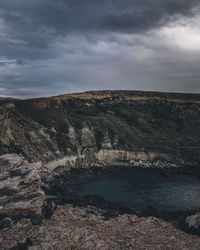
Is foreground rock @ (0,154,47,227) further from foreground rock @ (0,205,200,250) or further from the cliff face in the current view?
the cliff face

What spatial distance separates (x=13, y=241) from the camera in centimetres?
1762

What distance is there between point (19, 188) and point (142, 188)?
19349 millimetres

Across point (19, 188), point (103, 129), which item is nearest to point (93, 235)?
point (19, 188)

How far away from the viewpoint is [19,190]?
25219mm

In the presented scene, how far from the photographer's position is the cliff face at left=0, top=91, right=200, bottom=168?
42688 millimetres

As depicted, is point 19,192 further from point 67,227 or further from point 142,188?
point 142,188

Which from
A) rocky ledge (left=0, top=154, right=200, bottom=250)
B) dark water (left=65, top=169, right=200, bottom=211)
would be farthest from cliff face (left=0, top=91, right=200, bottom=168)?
rocky ledge (left=0, top=154, right=200, bottom=250)

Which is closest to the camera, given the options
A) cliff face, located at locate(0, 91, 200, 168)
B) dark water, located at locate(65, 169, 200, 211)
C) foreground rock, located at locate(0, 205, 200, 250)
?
foreground rock, located at locate(0, 205, 200, 250)

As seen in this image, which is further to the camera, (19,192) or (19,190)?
(19,190)

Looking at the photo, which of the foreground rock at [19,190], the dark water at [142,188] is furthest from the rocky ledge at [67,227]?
the dark water at [142,188]

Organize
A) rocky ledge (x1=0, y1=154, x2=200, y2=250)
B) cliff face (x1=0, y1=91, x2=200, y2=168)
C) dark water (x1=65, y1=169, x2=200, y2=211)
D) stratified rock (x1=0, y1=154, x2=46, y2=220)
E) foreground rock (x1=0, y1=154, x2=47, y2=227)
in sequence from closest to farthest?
1. rocky ledge (x1=0, y1=154, x2=200, y2=250)
2. foreground rock (x1=0, y1=154, x2=47, y2=227)
3. stratified rock (x1=0, y1=154, x2=46, y2=220)
4. dark water (x1=65, y1=169, x2=200, y2=211)
5. cliff face (x1=0, y1=91, x2=200, y2=168)

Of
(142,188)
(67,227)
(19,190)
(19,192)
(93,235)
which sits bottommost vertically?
(142,188)

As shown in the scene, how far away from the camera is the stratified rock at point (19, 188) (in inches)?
861

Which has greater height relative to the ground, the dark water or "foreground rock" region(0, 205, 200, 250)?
"foreground rock" region(0, 205, 200, 250)
